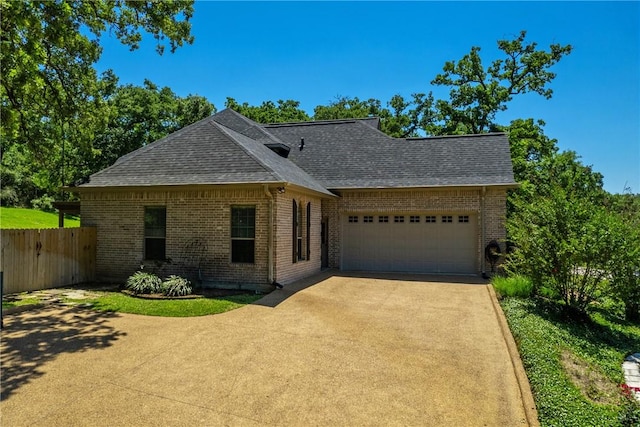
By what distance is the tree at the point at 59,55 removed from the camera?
996 centimetres

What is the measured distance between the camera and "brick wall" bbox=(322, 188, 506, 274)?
14.9m

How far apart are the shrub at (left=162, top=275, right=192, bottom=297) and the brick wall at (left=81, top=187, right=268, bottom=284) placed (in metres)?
1.07

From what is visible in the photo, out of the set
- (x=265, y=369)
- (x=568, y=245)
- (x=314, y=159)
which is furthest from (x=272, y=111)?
(x=265, y=369)

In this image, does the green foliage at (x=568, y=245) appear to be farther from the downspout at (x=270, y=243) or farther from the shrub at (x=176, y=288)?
the shrub at (x=176, y=288)

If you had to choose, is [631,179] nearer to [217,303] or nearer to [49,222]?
[217,303]

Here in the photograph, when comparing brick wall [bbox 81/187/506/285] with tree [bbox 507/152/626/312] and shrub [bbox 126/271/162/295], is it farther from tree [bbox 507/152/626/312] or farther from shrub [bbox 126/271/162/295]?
tree [bbox 507/152/626/312]

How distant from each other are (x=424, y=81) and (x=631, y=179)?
2411 cm

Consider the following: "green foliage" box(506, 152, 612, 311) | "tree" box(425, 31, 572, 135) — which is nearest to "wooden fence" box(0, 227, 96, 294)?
"green foliage" box(506, 152, 612, 311)

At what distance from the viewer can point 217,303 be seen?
31.4 ft

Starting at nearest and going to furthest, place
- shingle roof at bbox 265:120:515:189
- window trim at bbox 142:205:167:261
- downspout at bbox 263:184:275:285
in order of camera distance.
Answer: downspout at bbox 263:184:275:285 → window trim at bbox 142:205:167:261 → shingle roof at bbox 265:120:515:189

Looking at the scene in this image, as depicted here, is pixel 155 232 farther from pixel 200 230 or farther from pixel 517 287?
pixel 517 287

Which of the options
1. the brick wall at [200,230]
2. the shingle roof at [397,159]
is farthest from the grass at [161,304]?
the shingle roof at [397,159]

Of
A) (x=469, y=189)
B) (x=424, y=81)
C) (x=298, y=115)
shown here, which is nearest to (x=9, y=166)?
(x=298, y=115)

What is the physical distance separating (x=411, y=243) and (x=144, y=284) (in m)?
9.91
